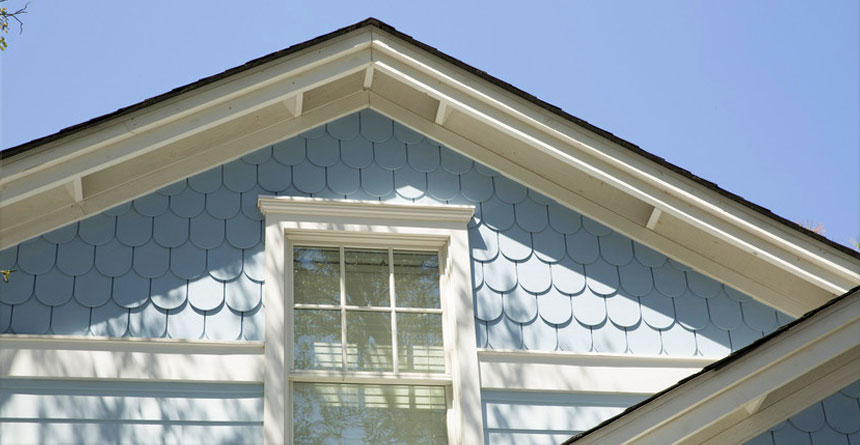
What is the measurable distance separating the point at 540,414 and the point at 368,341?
50.3 inches

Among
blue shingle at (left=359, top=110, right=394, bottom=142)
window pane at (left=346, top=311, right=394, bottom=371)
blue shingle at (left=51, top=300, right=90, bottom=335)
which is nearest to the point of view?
blue shingle at (left=51, top=300, right=90, bottom=335)

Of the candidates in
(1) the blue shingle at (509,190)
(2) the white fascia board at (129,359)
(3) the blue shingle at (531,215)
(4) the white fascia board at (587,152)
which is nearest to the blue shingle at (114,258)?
(2) the white fascia board at (129,359)

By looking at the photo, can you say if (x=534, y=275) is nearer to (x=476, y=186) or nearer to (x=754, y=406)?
(x=476, y=186)

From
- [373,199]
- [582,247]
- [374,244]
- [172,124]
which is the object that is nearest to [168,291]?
[172,124]

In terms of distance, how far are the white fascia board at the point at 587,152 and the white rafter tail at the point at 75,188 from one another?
2290 millimetres

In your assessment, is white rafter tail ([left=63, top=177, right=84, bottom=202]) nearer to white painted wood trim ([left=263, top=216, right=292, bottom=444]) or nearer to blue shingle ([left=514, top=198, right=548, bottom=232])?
white painted wood trim ([left=263, top=216, right=292, bottom=444])

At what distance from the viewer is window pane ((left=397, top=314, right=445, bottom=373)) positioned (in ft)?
24.0

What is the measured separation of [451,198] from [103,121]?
2536mm

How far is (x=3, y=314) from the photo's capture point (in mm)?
6871

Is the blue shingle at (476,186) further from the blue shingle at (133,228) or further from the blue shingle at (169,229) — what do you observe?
the blue shingle at (133,228)

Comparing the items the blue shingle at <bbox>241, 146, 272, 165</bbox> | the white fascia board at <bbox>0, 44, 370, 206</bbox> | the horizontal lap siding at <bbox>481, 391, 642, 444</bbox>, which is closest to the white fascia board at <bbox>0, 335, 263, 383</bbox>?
the white fascia board at <bbox>0, 44, 370, 206</bbox>

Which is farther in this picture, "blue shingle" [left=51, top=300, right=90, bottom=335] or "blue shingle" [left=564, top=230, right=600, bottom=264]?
"blue shingle" [left=564, top=230, right=600, bottom=264]

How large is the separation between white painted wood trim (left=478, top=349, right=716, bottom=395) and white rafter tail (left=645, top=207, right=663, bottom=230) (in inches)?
41.4

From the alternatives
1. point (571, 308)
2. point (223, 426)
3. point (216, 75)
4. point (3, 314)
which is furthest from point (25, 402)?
point (571, 308)
